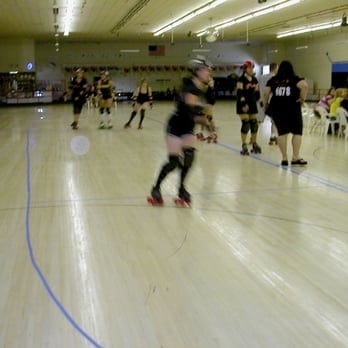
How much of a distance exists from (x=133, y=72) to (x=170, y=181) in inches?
979

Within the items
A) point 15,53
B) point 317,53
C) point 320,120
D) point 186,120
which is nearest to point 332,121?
point 320,120

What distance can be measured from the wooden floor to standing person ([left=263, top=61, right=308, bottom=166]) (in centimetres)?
52

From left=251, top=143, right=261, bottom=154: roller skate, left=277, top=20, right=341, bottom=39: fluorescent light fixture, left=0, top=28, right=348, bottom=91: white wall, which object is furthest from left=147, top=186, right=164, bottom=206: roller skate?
left=0, top=28, right=348, bottom=91: white wall

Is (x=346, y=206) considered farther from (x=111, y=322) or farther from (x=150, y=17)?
(x=150, y=17)

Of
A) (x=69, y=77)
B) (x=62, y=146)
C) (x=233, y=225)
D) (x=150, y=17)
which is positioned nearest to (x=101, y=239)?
(x=233, y=225)

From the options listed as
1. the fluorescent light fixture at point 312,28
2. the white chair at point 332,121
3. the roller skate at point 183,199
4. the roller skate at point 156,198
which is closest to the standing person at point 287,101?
the roller skate at point 183,199

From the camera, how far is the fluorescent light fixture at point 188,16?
577 inches

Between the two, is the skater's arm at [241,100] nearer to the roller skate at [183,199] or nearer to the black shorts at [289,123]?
the black shorts at [289,123]

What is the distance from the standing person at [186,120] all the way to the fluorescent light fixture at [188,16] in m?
10.8

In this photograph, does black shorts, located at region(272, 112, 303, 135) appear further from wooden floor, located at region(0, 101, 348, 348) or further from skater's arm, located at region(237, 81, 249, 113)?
skater's arm, located at region(237, 81, 249, 113)

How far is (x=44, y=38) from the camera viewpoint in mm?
25641

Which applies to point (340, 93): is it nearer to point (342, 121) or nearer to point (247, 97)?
point (342, 121)

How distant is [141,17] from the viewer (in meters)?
17.8

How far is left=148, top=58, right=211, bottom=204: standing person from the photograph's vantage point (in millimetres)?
4340
